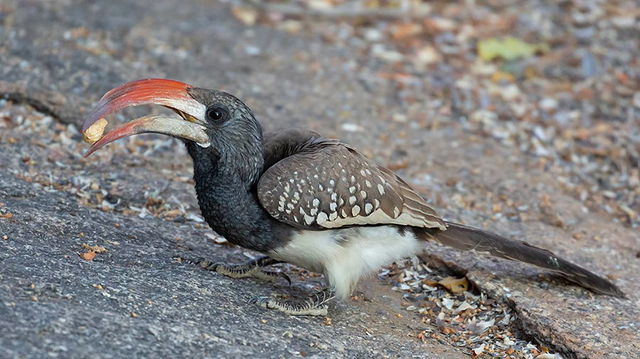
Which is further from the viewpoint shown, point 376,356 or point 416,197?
point 416,197

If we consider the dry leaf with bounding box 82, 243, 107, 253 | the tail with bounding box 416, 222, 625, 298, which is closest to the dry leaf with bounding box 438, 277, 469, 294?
the tail with bounding box 416, 222, 625, 298

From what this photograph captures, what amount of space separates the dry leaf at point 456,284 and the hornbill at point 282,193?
581 millimetres

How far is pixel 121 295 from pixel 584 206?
3661mm

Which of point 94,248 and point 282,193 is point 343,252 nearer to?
point 282,193

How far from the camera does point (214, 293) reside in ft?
13.9

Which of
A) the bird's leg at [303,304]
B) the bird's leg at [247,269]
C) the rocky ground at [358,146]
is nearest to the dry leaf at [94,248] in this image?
the rocky ground at [358,146]

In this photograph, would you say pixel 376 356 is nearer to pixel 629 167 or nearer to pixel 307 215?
pixel 307 215

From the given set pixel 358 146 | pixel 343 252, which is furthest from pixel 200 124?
pixel 358 146

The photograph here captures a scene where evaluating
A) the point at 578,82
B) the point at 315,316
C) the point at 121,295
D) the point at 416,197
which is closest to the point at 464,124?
the point at 578,82

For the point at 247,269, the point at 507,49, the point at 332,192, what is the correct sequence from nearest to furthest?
the point at 332,192
the point at 247,269
the point at 507,49

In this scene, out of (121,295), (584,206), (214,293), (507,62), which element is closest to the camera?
(121,295)

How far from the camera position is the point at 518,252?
4.89 m

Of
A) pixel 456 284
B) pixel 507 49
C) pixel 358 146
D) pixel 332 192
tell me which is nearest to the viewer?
pixel 332 192

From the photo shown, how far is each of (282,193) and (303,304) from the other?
557mm
